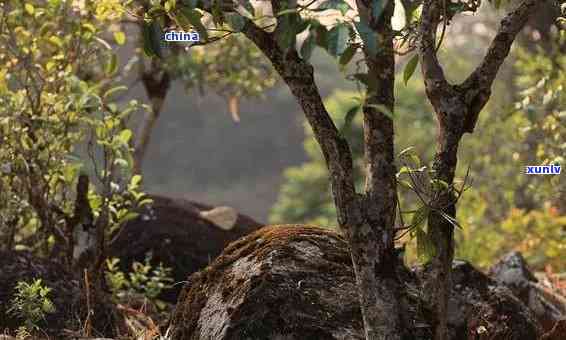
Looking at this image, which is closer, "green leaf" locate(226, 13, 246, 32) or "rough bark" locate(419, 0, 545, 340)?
"green leaf" locate(226, 13, 246, 32)

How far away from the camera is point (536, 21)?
45.0ft

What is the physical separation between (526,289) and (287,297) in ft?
10.7

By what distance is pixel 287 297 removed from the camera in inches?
178

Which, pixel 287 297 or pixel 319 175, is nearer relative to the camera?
pixel 287 297

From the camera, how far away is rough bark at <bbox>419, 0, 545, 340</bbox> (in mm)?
4188

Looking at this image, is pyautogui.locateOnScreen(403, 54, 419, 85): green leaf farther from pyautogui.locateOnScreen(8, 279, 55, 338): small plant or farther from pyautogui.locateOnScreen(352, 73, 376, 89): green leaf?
pyautogui.locateOnScreen(8, 279, 55, 338): small plant

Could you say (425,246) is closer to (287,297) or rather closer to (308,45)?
(287,297)

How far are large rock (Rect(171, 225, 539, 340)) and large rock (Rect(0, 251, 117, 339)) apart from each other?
94 centimetres

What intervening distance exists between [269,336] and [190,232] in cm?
414

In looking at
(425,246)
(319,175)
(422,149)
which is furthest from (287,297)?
→ (319,175)

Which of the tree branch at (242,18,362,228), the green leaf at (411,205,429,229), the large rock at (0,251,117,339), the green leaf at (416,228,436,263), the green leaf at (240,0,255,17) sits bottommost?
the large rock at (0,251,117,339)

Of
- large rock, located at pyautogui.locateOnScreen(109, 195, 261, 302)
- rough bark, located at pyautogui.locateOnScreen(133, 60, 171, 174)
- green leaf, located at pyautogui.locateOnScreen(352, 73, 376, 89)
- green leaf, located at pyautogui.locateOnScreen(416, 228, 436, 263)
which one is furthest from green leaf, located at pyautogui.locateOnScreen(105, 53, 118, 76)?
green leaf, located at pyautogui.locateOnScreen(352, 73, 376, 89)

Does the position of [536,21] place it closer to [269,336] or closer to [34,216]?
[34,216]

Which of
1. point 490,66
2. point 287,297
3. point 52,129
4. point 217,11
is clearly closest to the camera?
point 217,11
